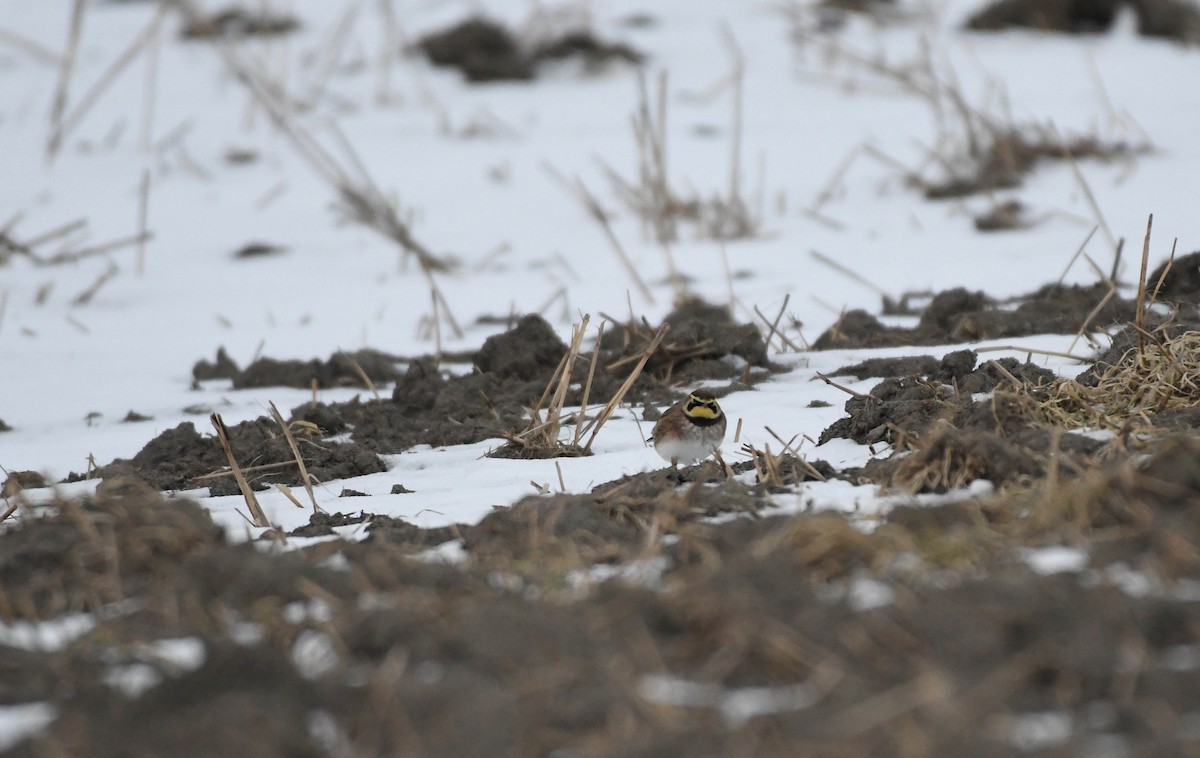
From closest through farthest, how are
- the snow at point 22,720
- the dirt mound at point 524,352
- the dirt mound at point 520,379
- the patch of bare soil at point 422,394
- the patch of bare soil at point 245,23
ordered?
1. the snow at point 22,720
2. the patch of bare soil at point 422,394
3. the dirt mound at point 520,379
4. the dirt mound at point 524,352
5. the patch of bare soil at point 245,23

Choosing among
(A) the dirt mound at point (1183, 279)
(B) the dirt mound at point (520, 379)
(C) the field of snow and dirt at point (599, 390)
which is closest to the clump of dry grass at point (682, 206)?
(C) the field of snow and dirt at point (599, 390)

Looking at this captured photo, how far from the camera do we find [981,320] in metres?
5.87

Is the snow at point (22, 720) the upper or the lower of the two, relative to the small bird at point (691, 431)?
upper

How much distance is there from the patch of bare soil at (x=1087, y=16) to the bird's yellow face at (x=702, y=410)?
8645 millimetres

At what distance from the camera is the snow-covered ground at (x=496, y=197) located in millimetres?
5711

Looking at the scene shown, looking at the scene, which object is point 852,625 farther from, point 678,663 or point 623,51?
point 623,51

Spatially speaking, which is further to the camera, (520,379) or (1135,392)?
(520,379)

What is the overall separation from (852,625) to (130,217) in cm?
829

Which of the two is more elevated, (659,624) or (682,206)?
(659,624)

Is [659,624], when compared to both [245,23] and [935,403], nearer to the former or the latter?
[935,403]

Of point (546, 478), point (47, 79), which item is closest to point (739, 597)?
point (546, 478)

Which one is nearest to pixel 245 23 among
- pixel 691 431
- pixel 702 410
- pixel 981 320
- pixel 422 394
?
pixel 422 394

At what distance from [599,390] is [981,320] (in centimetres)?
185

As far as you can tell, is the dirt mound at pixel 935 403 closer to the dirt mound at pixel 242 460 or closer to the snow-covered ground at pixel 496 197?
the snow-covered ground at pixel 496 197
